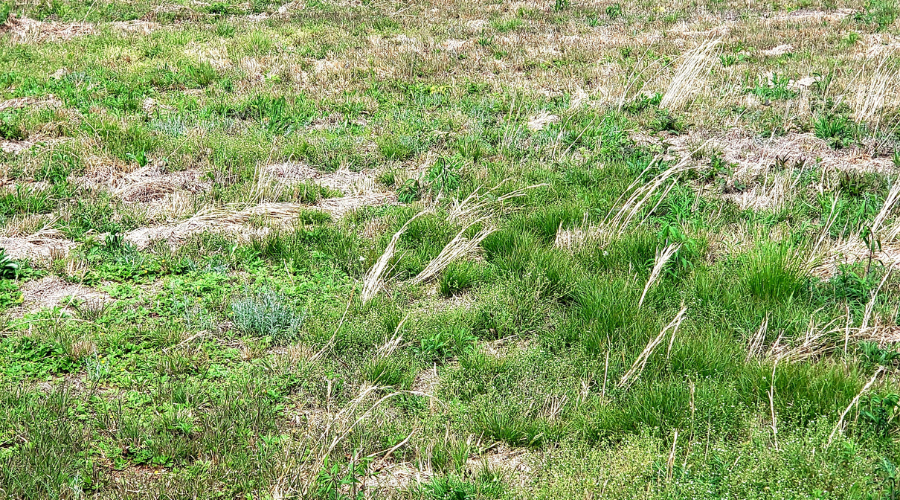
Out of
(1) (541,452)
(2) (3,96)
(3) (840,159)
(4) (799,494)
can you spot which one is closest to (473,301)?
(1) (541,452)

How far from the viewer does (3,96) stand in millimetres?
9211

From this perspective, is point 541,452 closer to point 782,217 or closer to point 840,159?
point 782,217

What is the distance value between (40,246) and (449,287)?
10.4ft

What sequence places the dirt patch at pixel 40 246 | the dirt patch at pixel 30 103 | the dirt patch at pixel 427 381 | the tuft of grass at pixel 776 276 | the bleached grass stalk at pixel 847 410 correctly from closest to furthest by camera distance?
1. the bleached grass stalk at pixel 847 410
2. the dirt patch at pixel 427 381
3. the tuft of grass at pixel 776 276
4. the dirt patch at pixel 40 246
5. the dirt patch at pixel 30 103

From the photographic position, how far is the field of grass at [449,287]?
3.28 metres

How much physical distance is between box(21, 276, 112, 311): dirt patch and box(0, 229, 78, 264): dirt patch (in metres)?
0.29

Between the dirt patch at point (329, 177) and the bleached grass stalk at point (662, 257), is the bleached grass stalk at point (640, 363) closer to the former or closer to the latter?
the bleached grass stalk at point (662, 257)

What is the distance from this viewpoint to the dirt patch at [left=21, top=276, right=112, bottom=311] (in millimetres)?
4676

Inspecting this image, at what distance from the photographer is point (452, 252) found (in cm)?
521

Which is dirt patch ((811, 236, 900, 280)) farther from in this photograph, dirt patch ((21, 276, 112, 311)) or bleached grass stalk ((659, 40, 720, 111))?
dirt patch ((21, 276, 112, 311))

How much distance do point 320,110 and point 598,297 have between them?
18.9ft

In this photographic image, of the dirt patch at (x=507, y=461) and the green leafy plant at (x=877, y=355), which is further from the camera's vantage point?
the green leafy plant at (x=877, y=355)

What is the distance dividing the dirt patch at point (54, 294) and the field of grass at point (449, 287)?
22 mm

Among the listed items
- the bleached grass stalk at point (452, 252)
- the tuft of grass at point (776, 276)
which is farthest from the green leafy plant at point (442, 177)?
the tuft of grass at point (776, 276)
